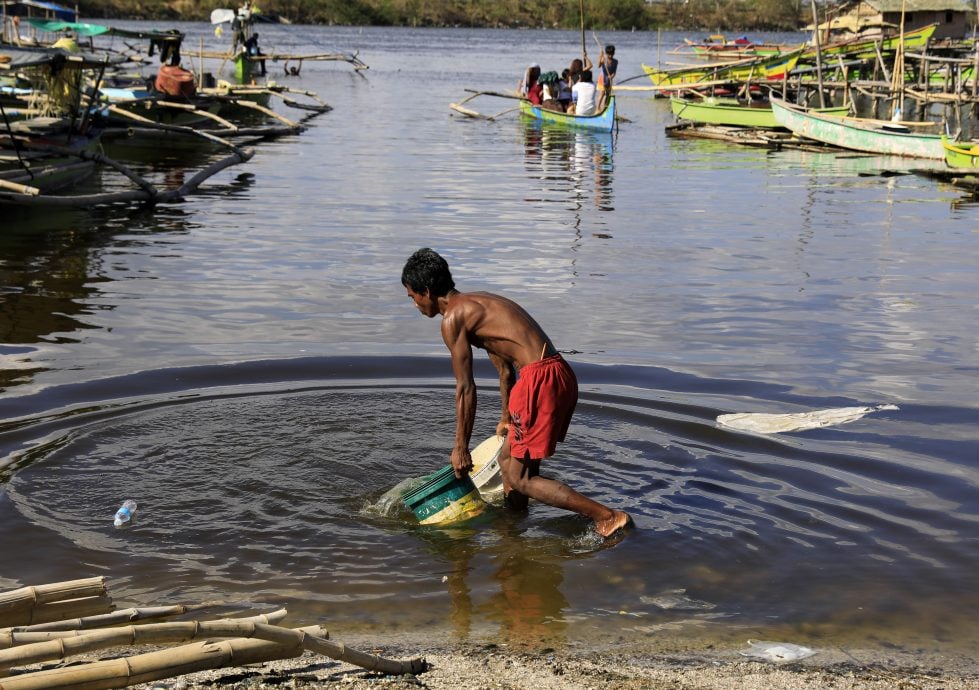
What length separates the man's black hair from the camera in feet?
16.8

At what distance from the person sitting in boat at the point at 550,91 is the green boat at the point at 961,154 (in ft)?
37.0

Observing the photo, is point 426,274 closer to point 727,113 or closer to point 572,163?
point 572,163

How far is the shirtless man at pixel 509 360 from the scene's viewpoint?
5164mm

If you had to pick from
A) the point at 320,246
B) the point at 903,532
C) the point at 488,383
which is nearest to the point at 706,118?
the point at 320,246

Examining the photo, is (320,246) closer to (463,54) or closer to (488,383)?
(488,383)

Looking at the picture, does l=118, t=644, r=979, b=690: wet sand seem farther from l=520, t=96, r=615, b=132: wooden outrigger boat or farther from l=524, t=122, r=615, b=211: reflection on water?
l=520, t=96, r=615, b=132: wooden outrigger boat

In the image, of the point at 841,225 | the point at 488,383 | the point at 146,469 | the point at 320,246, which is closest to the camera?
the point at 146,469

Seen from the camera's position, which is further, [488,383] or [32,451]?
[488,383]

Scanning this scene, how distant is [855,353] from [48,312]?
22.0 feet

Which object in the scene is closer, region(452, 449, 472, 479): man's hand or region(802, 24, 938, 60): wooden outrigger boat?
region(452, 449, 472, 479): man's hand

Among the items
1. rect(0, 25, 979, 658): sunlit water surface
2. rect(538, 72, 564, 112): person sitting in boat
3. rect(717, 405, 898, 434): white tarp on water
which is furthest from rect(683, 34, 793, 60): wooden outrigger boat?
rect(717, 405, 898, 434): white tarp on water

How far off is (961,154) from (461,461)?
53.6ft

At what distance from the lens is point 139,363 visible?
8344 millimetres

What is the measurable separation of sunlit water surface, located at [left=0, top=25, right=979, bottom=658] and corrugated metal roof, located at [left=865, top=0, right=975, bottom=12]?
18.7m
